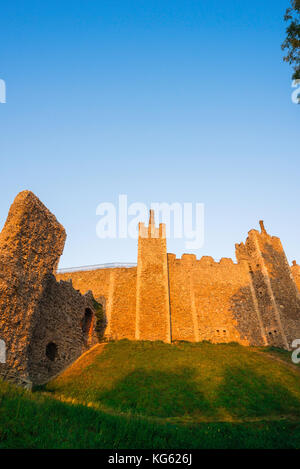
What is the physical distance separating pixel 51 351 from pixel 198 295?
13.8 meters

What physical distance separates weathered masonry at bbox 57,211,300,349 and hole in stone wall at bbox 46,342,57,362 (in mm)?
7330

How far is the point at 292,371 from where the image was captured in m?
16.9

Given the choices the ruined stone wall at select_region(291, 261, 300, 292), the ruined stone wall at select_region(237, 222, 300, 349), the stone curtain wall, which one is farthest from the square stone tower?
the ruined stone wall at select_region(291, 261, 300, 292)

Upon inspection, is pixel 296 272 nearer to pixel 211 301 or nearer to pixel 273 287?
pixel 273 287

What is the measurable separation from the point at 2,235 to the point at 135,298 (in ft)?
49.4

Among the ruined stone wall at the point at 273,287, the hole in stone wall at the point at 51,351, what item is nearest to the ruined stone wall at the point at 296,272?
the ruined stone wall at the point at 273,287

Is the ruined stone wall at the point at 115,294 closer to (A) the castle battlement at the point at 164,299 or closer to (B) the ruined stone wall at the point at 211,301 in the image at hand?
(A) the castle battlement at the point at 164,299

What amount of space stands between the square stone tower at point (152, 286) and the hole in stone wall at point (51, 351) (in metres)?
7.31

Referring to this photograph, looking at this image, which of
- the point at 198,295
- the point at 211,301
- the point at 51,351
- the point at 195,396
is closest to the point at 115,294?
the point at 198,295

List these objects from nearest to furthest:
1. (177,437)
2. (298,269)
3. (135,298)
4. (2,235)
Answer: (177,437)
(2,235)
(135,298)
(298,269)

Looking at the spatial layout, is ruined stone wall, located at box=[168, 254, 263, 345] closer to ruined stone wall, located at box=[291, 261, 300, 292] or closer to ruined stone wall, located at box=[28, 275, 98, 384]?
ruined stone wall, located at box=[28, 275, 98, 384]

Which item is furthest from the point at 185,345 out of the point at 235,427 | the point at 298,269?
the point at 298,269
